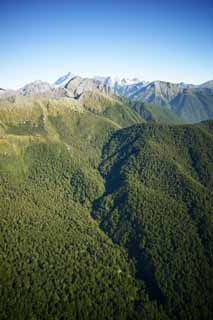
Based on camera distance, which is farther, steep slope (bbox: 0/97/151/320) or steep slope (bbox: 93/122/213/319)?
steep slope (bbox: 93/122/213/319)

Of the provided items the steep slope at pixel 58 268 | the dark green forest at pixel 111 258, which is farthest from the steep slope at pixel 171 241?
the steep slope at pixel 58 268

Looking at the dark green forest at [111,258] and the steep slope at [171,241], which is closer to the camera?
the dark green forest at [111,258]

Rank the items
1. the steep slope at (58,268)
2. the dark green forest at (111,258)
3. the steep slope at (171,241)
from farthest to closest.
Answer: the steep slope at (171,241) → the dark green forest at (111,258) → the steep slope at (58,268)

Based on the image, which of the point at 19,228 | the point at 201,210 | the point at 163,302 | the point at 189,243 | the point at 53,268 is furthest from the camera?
the point at 201,210

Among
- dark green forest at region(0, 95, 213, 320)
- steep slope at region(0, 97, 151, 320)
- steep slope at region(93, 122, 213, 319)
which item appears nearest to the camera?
steep slope at region(0, 97, 151, 320)

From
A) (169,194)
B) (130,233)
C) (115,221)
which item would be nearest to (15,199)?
(115,221)

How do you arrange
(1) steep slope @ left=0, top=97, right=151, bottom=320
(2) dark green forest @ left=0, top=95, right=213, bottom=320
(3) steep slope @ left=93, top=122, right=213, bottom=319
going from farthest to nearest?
(3) steep slope @ left=93, top=122, right=213, bottom=319 < (2) dark green forest @ left=0, top=95, right=213, bottom=320 < (1) steep slope @ left=0, top=97, right=151, bottom=320

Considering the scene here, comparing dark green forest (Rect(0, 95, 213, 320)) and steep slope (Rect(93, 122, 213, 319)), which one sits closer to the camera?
dark green forest (Rect(0, 95, 213, 320))

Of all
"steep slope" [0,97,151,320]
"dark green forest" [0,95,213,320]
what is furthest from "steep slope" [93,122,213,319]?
"steep slope" [0,97,151,320]

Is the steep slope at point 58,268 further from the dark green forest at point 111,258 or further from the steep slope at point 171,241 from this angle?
the steep slope at point 171,241

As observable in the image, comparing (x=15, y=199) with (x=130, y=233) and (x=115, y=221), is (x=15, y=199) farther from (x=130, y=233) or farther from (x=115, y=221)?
(x=130, y=233)

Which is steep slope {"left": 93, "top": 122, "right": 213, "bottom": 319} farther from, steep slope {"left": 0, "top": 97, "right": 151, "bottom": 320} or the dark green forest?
steep slope {"left": 0, "top": 97, "right": 151, "bottom": 320}
